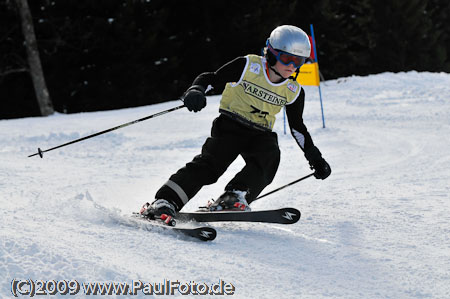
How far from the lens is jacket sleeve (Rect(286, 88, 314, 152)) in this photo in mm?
3633

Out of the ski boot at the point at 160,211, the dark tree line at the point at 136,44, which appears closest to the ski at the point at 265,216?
the ski boot at the point at 160,211

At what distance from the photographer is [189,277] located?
2.09m

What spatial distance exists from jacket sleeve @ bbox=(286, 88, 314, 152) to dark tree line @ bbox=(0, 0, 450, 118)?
12517 mm

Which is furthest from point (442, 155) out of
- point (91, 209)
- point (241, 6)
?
point (241, 6)

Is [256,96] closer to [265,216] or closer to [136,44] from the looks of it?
[265,216]

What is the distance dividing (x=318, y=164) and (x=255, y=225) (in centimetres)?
63

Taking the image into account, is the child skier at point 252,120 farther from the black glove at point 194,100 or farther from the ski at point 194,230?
the ski at point 194,230

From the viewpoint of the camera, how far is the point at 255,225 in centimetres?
328

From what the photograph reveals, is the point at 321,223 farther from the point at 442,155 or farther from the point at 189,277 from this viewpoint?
the point at 442,155

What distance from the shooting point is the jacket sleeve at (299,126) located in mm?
3633

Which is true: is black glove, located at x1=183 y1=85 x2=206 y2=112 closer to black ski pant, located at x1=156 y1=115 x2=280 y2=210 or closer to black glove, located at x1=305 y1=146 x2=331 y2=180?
black ski pant, located at x1=156 y1=115 x2=280 y2=210

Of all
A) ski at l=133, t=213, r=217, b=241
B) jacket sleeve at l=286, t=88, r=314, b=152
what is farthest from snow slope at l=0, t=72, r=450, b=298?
jacket sleeve at l=286, t=88, r=314, b=152

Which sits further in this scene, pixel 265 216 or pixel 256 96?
pixel 256 96

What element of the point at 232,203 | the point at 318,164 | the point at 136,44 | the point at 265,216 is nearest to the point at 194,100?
the point at 232,203
